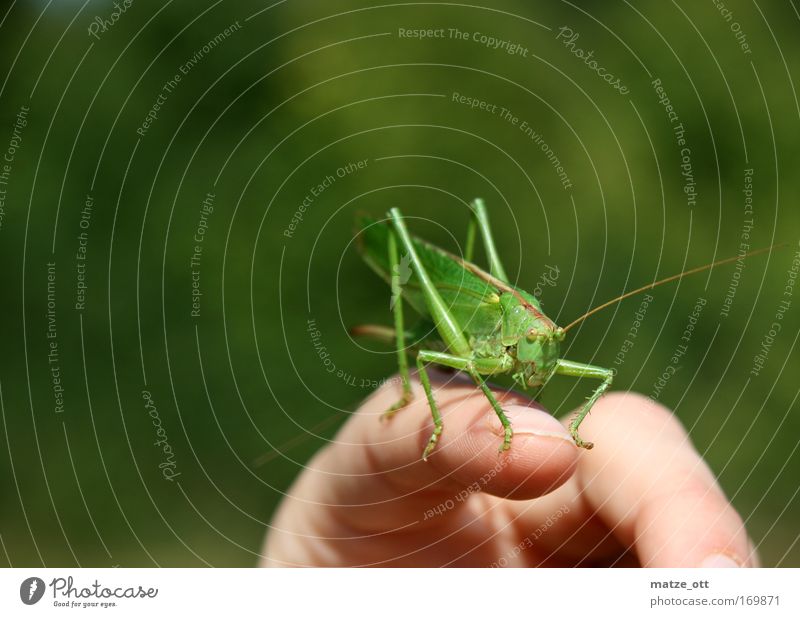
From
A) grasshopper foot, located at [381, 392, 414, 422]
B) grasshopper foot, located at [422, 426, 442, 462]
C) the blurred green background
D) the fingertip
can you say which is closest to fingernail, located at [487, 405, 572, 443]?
the fingertip

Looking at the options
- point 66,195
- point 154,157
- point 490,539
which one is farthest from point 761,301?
point 66,195

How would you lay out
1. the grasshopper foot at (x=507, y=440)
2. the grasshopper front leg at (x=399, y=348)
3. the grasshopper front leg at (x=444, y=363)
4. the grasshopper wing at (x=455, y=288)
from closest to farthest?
the grasshopper foot at (x=507, y=440), the grasshopper front leg at (x=444, y=363), the grasshopper wing at (x=455, y=288), the grasshopper front leg at (x=399, y=348)

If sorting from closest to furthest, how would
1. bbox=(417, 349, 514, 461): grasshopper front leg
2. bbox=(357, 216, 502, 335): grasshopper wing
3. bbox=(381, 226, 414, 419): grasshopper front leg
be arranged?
bbox=(417, 349, 514, 461): grasshopper front leg → bbox=(357, 216, 502, 335): grasshopper wing → bbox=(381, 226, 414, 419): grasshopper front leg

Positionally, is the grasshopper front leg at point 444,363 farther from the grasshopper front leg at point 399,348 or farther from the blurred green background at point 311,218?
the blurred green background at point 311,218

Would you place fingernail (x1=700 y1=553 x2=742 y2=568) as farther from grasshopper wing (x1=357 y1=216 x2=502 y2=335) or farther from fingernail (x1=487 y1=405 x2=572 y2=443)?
grasshopper wing (x1=357 y1=216 x2=502 y2=335)

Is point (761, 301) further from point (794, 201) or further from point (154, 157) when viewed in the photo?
point (154, 157)

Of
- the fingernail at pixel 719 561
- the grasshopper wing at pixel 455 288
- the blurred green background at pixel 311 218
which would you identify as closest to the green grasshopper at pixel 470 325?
the grasshopper wing at pixel 455 288
